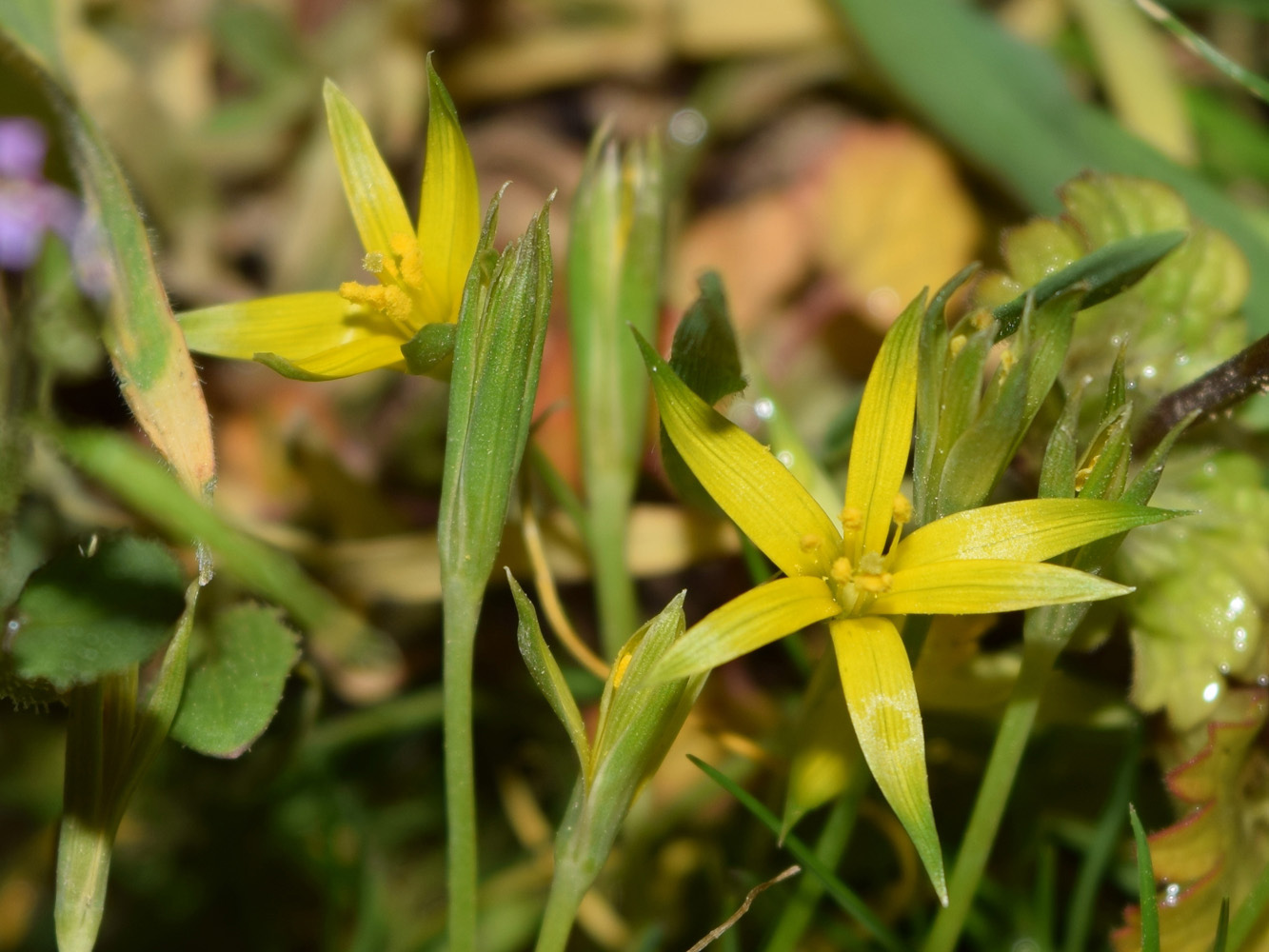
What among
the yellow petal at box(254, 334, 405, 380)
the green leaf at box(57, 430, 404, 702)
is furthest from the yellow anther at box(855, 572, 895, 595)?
the green leaf at box(57, 430, 404, 702)

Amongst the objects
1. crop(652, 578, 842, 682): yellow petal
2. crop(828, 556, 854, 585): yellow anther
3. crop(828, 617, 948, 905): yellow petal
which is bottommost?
crop(828, 617, 948, 905): yellow petal

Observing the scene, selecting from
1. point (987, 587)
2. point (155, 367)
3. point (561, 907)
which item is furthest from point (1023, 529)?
point (155, 367)

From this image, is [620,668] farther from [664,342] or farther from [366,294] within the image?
[664,342]

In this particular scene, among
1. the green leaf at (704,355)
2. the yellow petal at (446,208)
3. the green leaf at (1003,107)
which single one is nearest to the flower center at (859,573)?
the green leaf at (704,355)

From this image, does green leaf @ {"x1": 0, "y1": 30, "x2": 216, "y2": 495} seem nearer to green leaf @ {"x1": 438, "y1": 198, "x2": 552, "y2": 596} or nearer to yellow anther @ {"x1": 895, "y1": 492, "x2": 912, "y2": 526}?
green leaf @ {"x1": 438, "y1": 198, "x2": 552, "y2": 596}

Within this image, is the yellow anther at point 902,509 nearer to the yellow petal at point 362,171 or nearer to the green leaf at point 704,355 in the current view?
the green leaf at point 704,355

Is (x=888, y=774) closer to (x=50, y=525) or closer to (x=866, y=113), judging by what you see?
(x=50, y=525)
